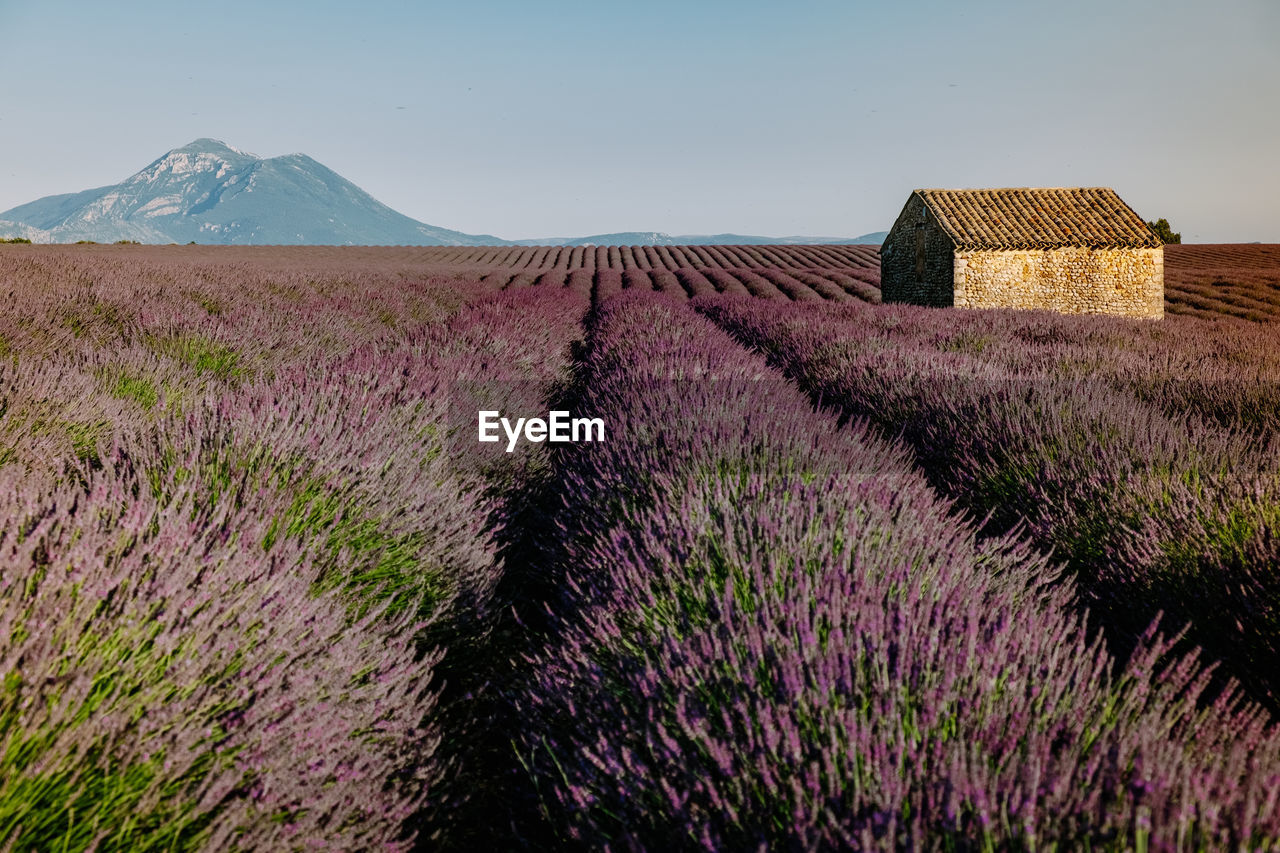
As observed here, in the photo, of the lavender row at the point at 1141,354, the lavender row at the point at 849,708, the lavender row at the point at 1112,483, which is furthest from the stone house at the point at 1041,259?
the lavender row at the point at 849,708

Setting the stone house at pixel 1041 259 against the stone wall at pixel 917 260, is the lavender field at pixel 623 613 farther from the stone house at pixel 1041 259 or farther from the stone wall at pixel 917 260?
the stone wall at pixel 917 260

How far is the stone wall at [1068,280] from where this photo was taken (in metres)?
15.9

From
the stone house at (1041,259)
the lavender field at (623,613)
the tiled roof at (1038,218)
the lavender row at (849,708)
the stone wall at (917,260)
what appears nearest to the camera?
the lavender row at (849,708)

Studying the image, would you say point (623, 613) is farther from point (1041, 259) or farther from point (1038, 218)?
point (1038, 218)

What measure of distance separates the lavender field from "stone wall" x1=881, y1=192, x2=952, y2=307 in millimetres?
12038

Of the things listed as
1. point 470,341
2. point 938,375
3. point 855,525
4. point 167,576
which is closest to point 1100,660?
point 855,525

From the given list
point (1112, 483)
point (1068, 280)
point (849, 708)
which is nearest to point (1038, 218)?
point (1068, 280)

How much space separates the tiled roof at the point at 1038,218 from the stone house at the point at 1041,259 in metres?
0.02

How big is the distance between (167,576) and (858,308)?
10794 millimetres

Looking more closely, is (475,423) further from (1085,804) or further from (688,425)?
(1085,804)

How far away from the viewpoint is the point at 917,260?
1808 centimetres

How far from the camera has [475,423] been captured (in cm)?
413

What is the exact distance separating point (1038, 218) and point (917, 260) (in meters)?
2.84

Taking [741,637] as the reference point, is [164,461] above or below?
above
